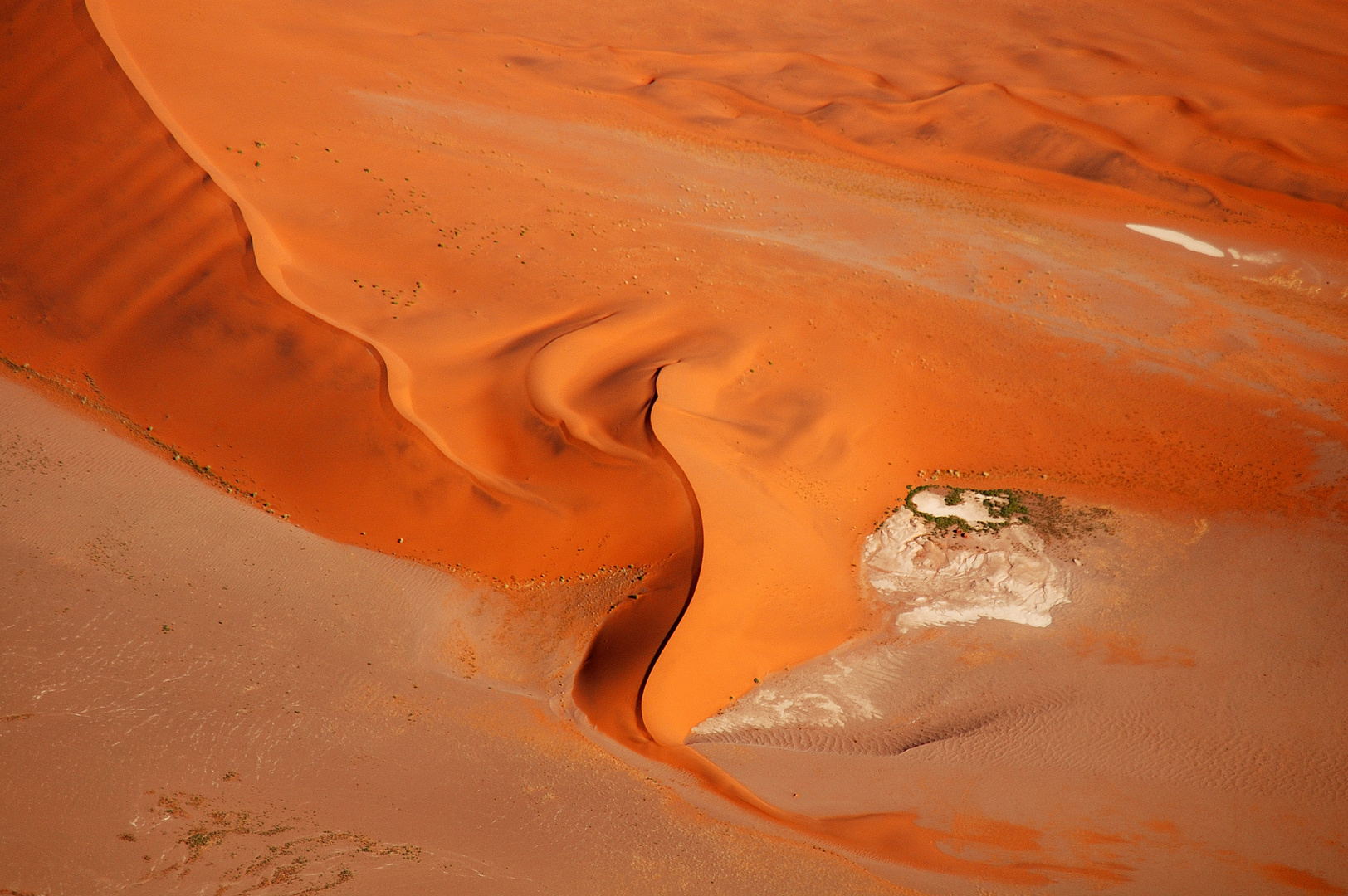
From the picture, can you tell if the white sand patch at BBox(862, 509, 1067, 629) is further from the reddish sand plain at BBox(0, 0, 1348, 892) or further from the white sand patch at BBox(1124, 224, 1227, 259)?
the white sand patch at BBox(1124, 224, 1227, 259)

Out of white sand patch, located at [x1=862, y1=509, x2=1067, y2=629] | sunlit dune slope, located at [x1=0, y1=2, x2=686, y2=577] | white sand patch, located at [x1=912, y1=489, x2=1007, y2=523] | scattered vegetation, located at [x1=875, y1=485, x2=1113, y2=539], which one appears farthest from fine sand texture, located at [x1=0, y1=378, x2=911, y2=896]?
white sand patch, located at [x1=912, y1=489, x2=1007, y2=523]

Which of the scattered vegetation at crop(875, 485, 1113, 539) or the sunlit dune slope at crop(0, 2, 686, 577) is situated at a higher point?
the sunlit dune slope at crop(0, 2, 686, 577)

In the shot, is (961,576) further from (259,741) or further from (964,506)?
(259,741)

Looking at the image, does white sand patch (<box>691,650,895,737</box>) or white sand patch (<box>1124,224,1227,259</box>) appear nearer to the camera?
white sand patch (<box>691,650,895,737</box>)

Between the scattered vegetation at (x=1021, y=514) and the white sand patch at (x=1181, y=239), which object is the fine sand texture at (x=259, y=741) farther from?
the white sand patch at (x=1181, y=239)

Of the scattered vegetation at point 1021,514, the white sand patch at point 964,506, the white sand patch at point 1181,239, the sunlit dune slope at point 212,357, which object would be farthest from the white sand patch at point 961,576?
the white sand patch at point 1181,239

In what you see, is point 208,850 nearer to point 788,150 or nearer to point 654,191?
point 654,191

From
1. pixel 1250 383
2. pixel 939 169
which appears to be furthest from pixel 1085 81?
pixel 1250 383

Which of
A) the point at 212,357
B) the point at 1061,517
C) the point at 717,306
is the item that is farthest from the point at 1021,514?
the point at 212,357
